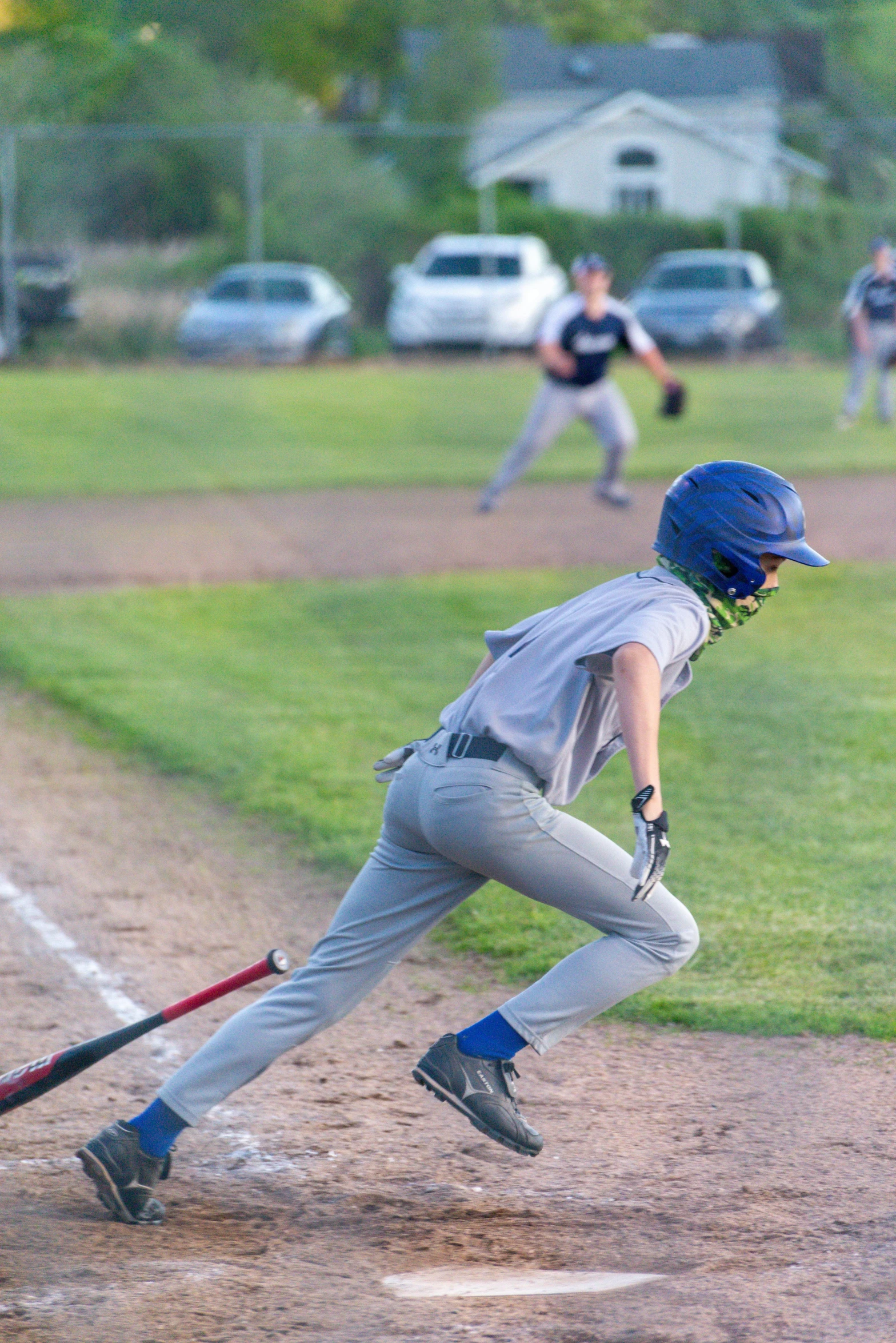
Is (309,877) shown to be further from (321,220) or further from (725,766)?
(321,220)

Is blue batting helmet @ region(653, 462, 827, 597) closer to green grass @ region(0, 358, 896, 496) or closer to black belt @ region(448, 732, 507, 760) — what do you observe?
black belt @ region(448, 732, 507, 760)

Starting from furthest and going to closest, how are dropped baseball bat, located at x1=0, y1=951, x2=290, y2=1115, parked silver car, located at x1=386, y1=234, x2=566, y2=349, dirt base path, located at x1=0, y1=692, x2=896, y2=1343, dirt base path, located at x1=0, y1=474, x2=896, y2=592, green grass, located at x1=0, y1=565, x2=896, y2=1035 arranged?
1. parked silver car, located at x1=386, y1=234, x2=566, y2=349
2. dirt base path, located at x1=0, y1=474, x2=896, y2=592
3. green grass, located at x1=0, y1=565, x2=896, y2=1035
4. dropped baseball bat, located at x1=0, y1=951, x2=290, y2=1115
5. dirt base path, located at x1=0, y1=692, x2=896, y2=1343

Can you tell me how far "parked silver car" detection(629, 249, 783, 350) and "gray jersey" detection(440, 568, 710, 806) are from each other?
23259 mm

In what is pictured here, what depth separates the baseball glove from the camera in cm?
1396

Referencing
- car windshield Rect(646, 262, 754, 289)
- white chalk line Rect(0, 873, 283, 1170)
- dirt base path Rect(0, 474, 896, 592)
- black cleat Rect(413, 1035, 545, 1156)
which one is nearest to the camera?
black cleat Rect(413, 1035, 545, 1156)

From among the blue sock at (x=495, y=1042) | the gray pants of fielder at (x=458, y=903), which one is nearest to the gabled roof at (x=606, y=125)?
the gray pants of fielder at (x=458, y=903)

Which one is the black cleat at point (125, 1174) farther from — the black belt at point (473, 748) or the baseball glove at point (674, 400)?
the baseball glove at point (674, 400)

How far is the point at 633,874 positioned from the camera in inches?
131

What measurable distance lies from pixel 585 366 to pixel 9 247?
42.9 ft

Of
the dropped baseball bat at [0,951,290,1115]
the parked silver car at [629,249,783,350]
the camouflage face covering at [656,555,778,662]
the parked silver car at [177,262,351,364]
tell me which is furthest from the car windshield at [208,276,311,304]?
the camouflage face covering at [656,555,778,662]

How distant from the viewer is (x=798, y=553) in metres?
3.39

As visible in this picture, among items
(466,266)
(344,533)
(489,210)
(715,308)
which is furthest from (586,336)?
(489,210)

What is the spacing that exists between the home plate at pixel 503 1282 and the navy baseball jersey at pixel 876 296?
15910 mm

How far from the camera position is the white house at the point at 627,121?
113ft
